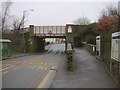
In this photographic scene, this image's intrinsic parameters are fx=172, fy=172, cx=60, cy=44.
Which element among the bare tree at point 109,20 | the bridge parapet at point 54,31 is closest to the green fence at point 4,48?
the bare tree at point 109,20

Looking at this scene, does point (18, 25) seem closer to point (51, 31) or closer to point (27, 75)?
point (51, 31)

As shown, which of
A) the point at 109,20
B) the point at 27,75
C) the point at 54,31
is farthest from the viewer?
the point at 54,31

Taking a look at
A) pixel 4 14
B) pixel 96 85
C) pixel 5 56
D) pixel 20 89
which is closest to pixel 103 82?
pixel 96 85

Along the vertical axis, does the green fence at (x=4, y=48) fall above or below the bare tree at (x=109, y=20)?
below

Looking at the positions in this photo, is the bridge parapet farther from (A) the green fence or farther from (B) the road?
(B) the road

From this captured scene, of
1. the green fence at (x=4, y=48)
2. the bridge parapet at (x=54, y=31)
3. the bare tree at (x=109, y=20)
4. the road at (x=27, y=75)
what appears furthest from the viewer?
the bridge parapet at (x=54, y=31)

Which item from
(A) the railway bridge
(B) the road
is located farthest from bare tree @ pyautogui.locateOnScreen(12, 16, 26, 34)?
(B) the road

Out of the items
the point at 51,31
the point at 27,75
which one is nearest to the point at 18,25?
the point at 51,31

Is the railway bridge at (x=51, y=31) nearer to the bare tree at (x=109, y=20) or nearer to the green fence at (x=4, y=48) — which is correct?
the bare tree at (x=109, y=20)

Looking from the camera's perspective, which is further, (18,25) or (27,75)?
(18,25)

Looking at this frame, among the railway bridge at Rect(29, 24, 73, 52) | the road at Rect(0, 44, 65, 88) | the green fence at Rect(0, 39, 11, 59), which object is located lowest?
the road at Rect(0, 44, 65, 88)

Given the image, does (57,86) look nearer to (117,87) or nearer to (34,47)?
(117,87)

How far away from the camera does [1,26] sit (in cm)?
3394

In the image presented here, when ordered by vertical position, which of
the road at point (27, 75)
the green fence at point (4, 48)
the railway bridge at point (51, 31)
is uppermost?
the railway bridge at point (51, 31)
